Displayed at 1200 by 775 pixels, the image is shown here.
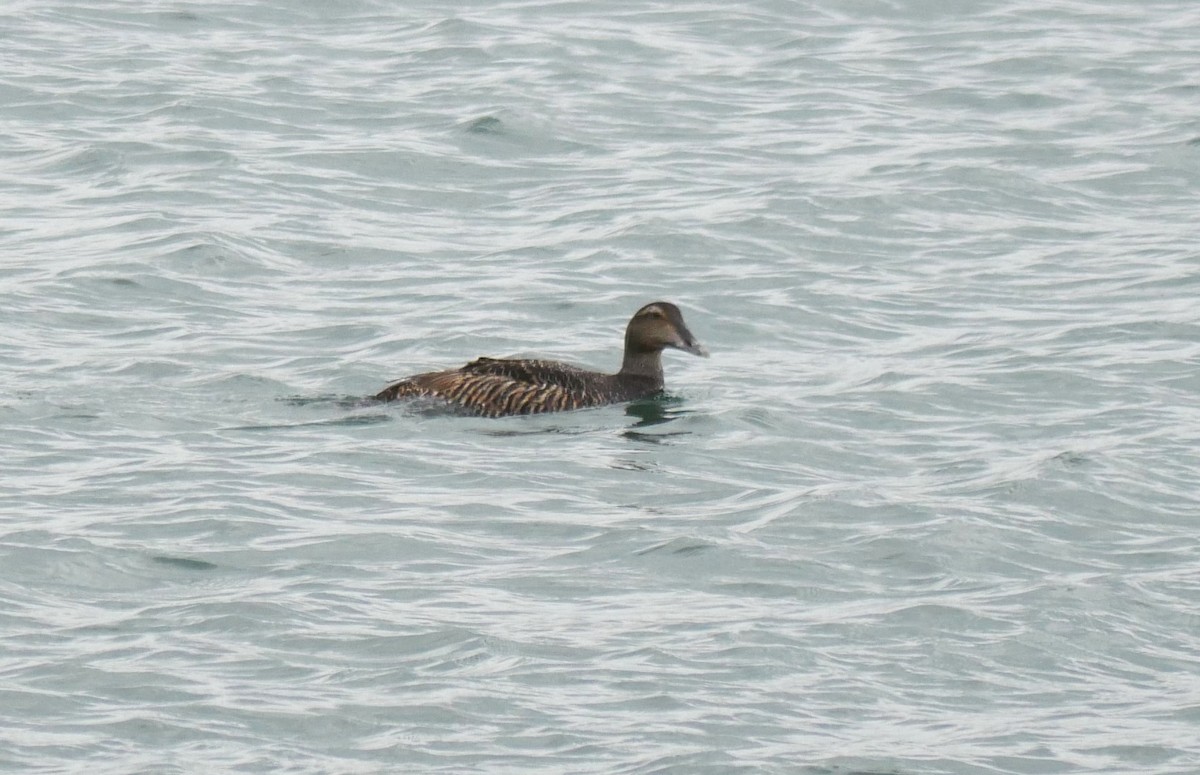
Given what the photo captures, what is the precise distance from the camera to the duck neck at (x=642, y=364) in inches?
565

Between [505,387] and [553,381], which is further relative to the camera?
[553,381]

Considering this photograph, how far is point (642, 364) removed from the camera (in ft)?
47.1

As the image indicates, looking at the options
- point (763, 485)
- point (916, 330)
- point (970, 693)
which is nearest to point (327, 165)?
point (916, 330)

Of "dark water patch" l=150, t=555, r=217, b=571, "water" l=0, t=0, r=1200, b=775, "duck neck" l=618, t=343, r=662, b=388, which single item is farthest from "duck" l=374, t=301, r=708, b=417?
"dark water patch" l=150, t=555, r=217, b=571

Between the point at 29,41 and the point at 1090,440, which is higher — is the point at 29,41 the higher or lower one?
the higher one

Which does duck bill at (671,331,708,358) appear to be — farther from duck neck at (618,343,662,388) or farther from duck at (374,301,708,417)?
duck neck at (618,343,662,388)

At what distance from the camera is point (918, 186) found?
757 inches

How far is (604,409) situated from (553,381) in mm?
498

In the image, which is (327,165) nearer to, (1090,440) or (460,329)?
(460,329)

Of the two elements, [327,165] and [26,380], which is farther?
[327,165]

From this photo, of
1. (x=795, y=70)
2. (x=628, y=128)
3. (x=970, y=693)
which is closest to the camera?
(x=970, y=693)

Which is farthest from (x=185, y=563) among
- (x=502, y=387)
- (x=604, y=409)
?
(x=604, y=409)

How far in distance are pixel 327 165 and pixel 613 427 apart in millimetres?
7010

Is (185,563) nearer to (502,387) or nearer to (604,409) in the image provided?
(502,387)
